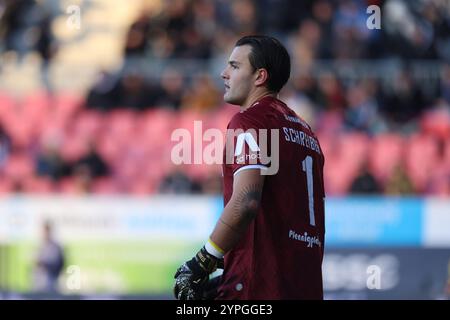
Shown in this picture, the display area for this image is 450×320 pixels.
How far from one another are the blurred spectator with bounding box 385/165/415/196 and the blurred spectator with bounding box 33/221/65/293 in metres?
4.46

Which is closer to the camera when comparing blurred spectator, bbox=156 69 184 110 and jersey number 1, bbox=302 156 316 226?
jersey number 1, bbox=302 156 316 226

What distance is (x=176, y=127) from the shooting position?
44.3 feet

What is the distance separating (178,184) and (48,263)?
2.00 metres

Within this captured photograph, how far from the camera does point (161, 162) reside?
13.3m

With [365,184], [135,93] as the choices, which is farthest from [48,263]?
A: [365,184]

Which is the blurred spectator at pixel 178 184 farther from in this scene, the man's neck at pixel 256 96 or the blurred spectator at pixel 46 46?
the man's neck at pixel 256 96

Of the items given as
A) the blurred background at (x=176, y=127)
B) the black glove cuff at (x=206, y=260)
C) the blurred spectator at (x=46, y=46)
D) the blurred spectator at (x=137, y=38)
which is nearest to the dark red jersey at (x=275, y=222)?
the black glove cuff at (x=206, y=260)

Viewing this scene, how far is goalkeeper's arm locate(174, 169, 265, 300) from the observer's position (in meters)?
4.60

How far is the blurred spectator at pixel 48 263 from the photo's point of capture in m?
12.6

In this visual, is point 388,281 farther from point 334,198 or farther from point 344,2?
point 344,2

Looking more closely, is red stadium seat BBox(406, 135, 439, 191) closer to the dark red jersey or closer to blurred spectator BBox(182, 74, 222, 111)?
blurred spectator BBox(182, 74, 222, 111)

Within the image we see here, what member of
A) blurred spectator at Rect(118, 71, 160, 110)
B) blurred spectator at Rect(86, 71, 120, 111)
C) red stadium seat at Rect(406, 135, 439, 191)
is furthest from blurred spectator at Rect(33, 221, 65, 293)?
red stadium seat at Rect(406, 135, 439, 191)

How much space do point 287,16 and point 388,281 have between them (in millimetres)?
4524
